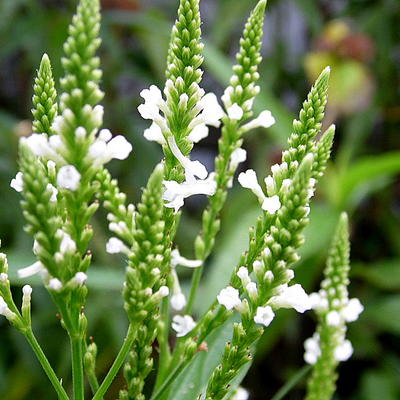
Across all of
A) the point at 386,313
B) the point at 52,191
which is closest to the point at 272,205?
the point at 52,191

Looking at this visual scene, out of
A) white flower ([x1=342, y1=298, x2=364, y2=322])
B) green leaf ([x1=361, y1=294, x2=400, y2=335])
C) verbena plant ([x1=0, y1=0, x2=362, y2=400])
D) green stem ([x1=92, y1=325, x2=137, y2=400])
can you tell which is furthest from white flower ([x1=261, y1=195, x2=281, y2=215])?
green leaf ([x1=361, y1=294, x2=400, y2=335])

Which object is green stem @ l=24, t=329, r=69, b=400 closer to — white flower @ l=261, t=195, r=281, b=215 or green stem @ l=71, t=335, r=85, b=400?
green stem @ l=71, t=335, r=85, b=400

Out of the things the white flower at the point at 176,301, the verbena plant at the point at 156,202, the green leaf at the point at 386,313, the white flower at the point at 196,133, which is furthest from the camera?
the green leaf at the point at 386,313

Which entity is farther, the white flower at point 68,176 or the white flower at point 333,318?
the white flower at point 333,318

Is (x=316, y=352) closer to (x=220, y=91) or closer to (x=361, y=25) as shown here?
(x=361, y=25)

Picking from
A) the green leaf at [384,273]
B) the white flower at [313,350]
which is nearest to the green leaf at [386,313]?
the green leaf at [384,273]

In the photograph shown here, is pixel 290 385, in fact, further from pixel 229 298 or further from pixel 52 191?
pixel 52 191

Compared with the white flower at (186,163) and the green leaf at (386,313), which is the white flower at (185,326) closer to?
the white flower at (186,163)

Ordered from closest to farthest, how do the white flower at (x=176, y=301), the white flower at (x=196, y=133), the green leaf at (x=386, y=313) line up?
1. the white flower at (x=196, y=133)
2. the white flower at (x=176, y=301)
3. the green leaf at (x=386, y=313)

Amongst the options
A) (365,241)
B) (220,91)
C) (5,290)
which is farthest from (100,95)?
(220,91)
